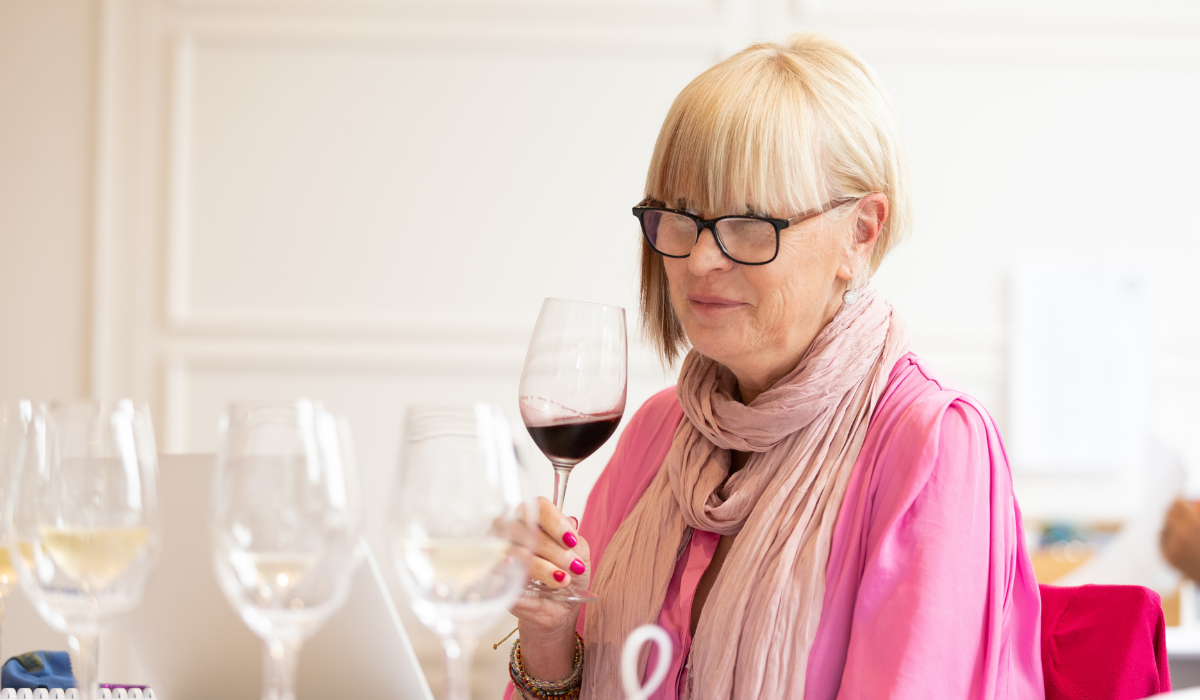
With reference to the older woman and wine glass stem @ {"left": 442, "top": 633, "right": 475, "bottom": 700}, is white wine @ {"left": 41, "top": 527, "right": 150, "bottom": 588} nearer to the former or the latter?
wine glass stem @ {"left": 442, "top": 633, "right": 475, "bottom": 700}

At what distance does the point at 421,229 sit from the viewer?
2.76 meters

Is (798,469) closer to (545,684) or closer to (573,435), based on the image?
(573,435)

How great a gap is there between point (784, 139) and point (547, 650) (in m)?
0.70

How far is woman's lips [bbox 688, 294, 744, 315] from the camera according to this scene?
1.27 m

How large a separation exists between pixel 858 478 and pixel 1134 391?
76.2 inches

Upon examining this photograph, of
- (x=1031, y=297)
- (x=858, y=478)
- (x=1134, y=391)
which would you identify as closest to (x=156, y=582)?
(x=858, y=478)

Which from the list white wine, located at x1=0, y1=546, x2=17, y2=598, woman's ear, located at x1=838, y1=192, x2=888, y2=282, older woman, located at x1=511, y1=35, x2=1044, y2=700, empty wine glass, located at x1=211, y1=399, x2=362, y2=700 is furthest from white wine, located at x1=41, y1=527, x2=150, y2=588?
woman's ear, located at x1=838, y1=192, x2=888, y2=282

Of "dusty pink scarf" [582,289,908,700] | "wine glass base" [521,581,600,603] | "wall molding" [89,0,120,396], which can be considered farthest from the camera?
"wall molding" [89,0,120,396]

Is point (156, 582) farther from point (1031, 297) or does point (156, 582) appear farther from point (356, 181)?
point (1031, 297)

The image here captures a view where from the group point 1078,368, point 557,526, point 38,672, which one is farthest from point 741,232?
point 1078,368

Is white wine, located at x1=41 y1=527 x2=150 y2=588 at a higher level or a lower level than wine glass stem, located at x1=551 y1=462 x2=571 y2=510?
higher

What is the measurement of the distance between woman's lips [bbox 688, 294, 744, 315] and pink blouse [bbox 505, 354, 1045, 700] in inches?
8.7

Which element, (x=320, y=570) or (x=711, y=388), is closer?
(x=320, y=570)

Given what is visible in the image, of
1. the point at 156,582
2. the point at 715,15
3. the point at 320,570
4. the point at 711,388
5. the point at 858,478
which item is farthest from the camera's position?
the point at 715,15
